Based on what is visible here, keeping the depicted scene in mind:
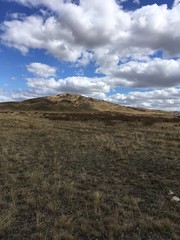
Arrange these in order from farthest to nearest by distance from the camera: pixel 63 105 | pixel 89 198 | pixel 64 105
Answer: pixel 64 105, pixel 63 105, pixel 89 198

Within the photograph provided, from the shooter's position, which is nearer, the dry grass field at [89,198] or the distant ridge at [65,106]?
the dry grass field at [89,198]

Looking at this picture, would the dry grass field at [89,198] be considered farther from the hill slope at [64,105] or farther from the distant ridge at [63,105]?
the distant ridge at [63,105]

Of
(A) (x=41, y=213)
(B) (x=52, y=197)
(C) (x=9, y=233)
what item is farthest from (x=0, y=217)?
(B) (x=52, y=197)

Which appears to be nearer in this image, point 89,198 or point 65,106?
point 89,198

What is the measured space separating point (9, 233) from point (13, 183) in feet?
10.6

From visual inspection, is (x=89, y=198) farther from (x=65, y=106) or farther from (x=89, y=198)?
(x=65, y=106)

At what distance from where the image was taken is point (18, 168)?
10586 mm

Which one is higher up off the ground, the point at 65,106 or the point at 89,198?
the point at 65,106

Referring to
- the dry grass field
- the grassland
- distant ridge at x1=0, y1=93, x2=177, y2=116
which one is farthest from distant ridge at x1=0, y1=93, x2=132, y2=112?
the dry grass field

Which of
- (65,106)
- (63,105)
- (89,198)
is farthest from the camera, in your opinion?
(63,105)

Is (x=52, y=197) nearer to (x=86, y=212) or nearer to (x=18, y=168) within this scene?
(x=86, y=212)

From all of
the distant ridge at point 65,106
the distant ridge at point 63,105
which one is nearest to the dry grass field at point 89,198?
the distant ridge at point 65,106

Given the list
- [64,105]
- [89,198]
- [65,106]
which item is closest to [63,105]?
[64,105]

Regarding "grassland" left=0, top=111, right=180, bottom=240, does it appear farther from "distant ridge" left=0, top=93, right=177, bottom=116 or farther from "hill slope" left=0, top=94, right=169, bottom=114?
"hill slope" left=0, top=94, right=169, bottom=114
